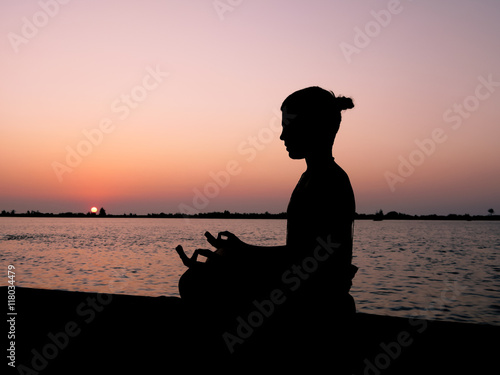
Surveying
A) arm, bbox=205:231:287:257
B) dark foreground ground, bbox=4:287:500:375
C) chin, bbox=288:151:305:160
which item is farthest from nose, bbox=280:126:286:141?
dark foreground ground, bbox=4:287:500:375

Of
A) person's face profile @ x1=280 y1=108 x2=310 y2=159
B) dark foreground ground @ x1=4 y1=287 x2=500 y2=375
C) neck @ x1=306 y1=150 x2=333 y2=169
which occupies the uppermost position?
person's face profile @ x1=280 y1=108 x2=310 y2=159

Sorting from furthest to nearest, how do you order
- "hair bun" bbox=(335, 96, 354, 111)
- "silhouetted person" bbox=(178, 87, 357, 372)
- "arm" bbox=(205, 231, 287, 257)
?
"hair bun" bbox=(335, 96, 354, 111) → "arm" bbox=(205, 231, 287, 257) → "silhouetted person" bbox=(178, 87, 357, 372)

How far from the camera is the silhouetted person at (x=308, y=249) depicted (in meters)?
2.68

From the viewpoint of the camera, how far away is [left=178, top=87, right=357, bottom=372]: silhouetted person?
2678 mm

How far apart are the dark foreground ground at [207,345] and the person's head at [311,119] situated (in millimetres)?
1159

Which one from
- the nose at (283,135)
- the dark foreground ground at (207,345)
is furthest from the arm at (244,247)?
the nose at (283,135)

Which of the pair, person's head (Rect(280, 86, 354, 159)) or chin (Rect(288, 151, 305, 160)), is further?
chin (Rect(288, 151, 305, 160))

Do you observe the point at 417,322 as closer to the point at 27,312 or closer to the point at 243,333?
the point at 243,333

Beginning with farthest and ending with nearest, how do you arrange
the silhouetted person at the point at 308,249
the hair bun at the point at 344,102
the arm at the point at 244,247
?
the hair bun at the point at 344,102 < the arm at the point at 244,247 < the silhouetted person at the point at 308,249

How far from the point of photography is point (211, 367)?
315 centimetres

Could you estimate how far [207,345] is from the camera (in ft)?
10.4

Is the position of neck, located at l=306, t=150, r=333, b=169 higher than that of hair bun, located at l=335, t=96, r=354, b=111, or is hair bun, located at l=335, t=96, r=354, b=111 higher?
hair bun, located at l=335, t=96, r=354, b=111

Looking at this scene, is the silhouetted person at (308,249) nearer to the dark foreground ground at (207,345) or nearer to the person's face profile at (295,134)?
the person's face profile at (295,134)

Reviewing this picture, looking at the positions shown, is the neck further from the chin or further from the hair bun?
the hair bun
